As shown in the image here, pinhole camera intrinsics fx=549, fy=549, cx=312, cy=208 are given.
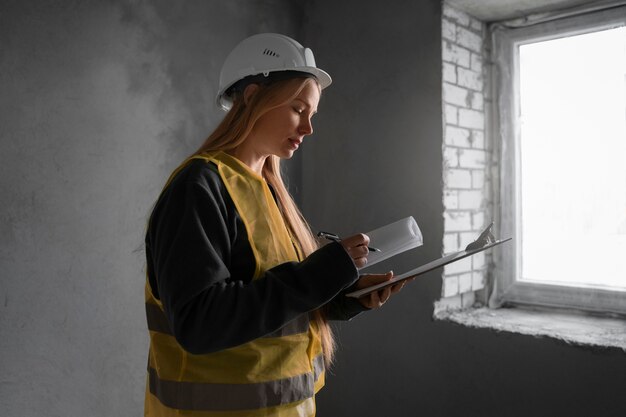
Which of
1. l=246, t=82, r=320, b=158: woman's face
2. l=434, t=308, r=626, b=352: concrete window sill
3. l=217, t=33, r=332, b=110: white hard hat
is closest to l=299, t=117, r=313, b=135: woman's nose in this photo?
l=246, t=82, r=320, b=158: woman's face

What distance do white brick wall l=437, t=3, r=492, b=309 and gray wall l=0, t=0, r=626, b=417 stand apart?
1.9 inches

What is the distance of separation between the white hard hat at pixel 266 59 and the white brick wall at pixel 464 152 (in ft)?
3.31

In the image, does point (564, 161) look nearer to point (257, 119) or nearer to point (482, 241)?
A: point (482, 241)

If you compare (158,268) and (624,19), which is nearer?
(158,268)

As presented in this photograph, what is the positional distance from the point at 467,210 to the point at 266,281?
143 cm

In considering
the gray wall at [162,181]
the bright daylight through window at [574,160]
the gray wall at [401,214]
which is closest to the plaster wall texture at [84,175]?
the gray wall at [162,181]

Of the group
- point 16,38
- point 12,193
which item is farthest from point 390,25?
point 12,193

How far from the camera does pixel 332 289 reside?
1.02 metres

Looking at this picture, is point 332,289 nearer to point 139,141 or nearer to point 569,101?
point 139,141

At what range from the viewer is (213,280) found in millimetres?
986

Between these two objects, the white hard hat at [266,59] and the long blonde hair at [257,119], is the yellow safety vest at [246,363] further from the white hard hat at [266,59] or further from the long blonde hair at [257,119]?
the white hard hat at [266,59]

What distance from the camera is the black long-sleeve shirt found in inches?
38.8

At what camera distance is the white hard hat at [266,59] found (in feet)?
4.22

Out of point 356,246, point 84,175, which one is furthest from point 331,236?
point 84,175
